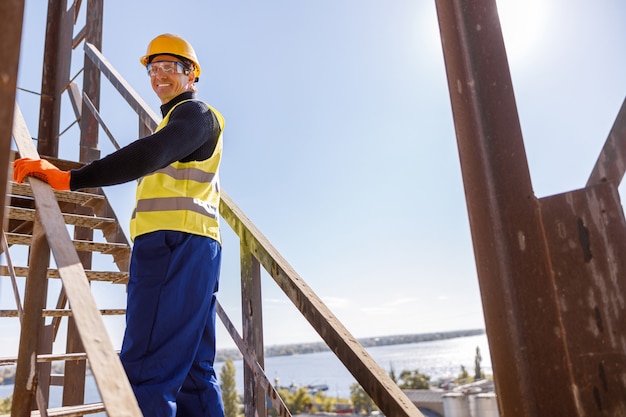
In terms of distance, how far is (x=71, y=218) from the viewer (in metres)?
3.35

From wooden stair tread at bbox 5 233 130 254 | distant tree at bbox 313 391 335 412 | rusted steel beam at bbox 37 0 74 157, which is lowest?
distant tree at bbox 313 391 335 412

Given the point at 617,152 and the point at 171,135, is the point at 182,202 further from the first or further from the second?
the point at 617,152

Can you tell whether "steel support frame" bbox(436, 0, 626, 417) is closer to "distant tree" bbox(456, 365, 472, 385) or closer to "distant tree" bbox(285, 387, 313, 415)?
"distant tree" bbox(285, 387, 313, 415)

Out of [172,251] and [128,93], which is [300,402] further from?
[172,251]

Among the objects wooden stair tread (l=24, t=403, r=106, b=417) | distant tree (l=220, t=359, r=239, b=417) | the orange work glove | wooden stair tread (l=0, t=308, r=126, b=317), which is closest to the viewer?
the orange work glove

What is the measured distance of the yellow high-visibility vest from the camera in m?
1.90

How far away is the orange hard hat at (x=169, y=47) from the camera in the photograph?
2189 mm

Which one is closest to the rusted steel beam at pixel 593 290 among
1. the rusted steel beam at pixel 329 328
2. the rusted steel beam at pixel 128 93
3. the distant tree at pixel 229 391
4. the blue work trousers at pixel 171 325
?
the rusted steel beam at pixel 329 328

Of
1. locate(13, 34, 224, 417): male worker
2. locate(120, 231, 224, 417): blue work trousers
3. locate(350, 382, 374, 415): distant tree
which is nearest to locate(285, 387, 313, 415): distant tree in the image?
locate(350, 382, 374, 415): distant tree

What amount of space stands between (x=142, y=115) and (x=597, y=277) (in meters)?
2.96

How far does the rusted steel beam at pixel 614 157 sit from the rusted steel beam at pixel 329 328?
841 millimetres

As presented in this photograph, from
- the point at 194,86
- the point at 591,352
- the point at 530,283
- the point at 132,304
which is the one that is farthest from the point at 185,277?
the point at 591,352

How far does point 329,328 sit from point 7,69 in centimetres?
137

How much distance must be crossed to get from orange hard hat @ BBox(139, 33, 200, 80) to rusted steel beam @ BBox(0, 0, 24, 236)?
1.60 meters
